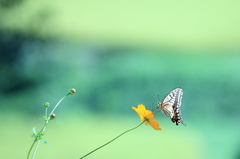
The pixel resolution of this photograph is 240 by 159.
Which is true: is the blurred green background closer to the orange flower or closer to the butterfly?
the butterfly

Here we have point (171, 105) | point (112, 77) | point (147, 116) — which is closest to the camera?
point (147, 116)

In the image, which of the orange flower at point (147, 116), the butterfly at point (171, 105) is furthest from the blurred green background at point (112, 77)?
the orange flower at point (147, 116)

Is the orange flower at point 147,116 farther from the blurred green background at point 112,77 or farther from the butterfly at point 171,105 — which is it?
the blurred green background at point 112,77

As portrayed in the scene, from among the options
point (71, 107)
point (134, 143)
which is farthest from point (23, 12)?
point (134, 143)

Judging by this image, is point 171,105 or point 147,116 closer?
point 147,116

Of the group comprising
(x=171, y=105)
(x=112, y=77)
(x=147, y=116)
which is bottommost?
(x=147, y=116)

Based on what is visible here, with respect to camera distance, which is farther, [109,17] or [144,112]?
[109,17]

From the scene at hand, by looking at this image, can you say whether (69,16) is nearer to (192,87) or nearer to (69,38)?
(69,38)

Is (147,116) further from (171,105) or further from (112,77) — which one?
(112,77)

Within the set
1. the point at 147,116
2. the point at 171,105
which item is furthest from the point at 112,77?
the point at 147,116
